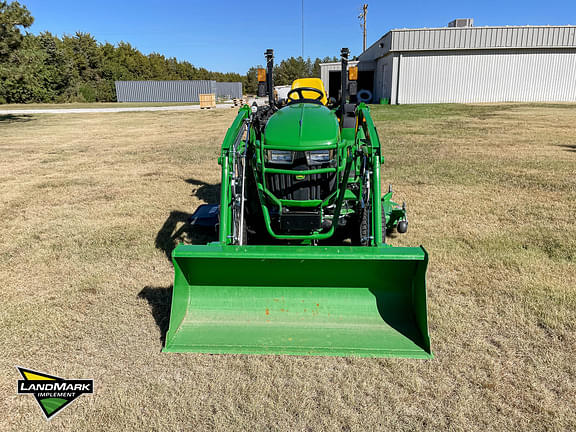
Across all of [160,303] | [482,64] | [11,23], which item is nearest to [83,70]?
Answer: [11,23]

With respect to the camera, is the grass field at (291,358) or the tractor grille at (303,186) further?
the tractor grille at (303,186)

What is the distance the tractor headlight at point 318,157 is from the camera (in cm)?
369

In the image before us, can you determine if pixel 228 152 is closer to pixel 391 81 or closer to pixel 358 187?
pixel 358 187

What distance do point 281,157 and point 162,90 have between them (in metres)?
45.8

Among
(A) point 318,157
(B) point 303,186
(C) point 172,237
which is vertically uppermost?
(A) point 318,157

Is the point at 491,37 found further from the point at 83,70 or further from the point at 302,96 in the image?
the point at 83,70

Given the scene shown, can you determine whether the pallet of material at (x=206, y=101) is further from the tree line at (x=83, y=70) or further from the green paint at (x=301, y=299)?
the green paint at (x=301, y=299)

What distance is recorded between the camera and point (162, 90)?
45.6 metres

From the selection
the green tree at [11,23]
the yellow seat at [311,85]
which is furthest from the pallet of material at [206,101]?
the yellow seat at [311,85]

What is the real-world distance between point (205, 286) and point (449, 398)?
1.87 m

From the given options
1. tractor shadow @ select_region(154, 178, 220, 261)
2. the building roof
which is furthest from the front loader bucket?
the building roof

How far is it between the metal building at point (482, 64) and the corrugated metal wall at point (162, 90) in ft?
78.9

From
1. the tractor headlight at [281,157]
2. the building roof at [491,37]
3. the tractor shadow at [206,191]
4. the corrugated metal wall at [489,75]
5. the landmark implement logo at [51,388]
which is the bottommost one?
the landmark implement logo at [51,388]

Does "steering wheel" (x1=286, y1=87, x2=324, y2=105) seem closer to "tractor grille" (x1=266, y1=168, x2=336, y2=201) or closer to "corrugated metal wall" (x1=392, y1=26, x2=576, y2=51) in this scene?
"tractor grille" (x1=266, y1=168, x2=336, y2=201)
